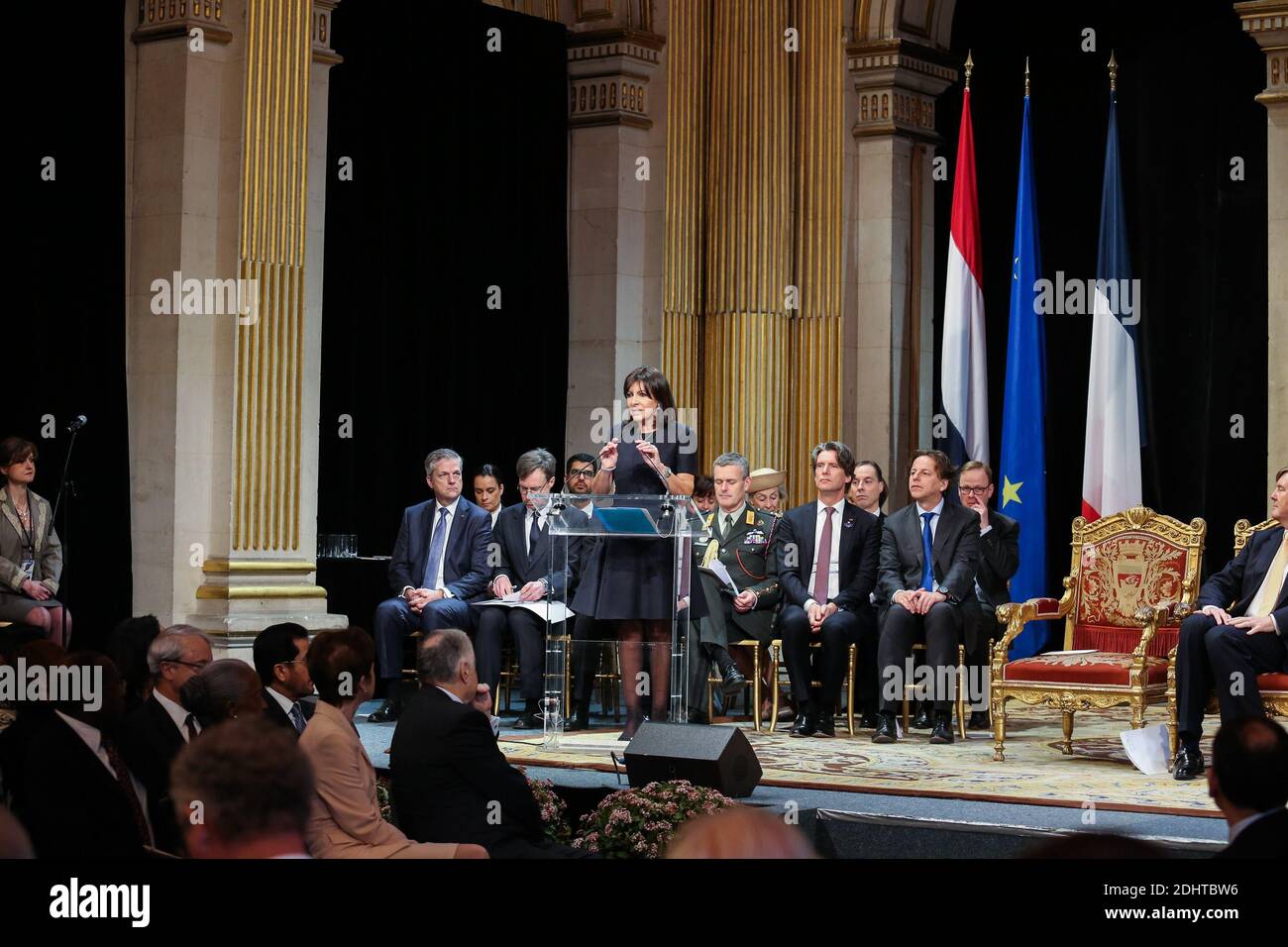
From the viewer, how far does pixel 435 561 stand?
325 inches

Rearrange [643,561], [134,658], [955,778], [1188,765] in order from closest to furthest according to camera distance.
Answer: [134,658] → [955,778] → [1188,765] → [643,561]

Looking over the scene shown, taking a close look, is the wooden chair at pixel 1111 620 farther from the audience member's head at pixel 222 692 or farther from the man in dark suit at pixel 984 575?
the audience member's head at pixel 222 692

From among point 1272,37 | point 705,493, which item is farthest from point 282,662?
point 1272,37

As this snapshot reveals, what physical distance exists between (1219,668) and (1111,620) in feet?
3.50

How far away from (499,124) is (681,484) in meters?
4.09

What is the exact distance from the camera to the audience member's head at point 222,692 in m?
4.32

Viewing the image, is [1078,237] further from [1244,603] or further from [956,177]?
[1244,603]

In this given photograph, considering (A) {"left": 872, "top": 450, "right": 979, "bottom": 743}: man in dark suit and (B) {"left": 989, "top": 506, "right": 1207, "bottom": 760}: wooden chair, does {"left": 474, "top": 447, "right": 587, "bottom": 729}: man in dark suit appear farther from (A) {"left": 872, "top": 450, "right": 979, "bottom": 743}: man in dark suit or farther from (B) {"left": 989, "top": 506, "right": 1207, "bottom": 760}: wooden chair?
(B) {"left": 989, "top": 506, "right": 1207, "bottom": 760}: wooden chair

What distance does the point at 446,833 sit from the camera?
4145 mm

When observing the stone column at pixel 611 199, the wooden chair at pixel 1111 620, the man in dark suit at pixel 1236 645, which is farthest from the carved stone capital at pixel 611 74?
the man in dark suit at pixel 1236 645

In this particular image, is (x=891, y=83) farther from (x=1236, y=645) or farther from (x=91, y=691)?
(x=91, y=691)

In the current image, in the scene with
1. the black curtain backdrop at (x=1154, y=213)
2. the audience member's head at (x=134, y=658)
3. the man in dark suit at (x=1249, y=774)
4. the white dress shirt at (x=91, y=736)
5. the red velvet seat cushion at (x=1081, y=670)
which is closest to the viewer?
the man in dark suit at (x=1249, y=774)

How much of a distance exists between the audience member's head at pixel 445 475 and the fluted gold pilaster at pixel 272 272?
2.07ft

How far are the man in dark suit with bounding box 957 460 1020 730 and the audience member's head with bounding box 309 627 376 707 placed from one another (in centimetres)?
411
